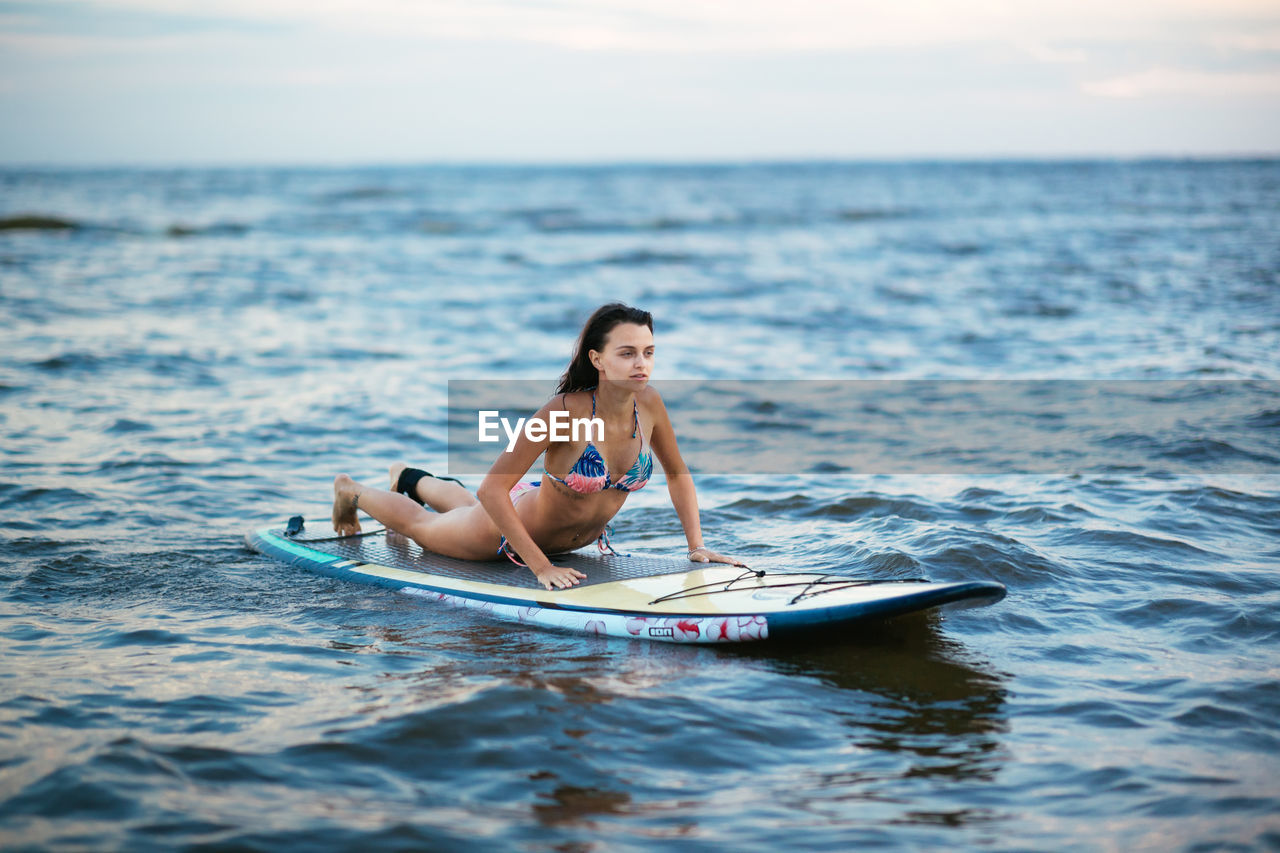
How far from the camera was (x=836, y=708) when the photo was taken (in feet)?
13.3

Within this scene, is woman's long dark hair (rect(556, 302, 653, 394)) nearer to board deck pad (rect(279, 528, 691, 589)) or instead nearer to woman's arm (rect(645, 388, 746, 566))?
woman's arm (rect(645, 388, 746, 566))

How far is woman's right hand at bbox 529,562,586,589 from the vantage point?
5090mm

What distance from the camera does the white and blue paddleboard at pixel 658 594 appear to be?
450cm

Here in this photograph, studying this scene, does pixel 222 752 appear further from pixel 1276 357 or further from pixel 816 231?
pixel 816 231

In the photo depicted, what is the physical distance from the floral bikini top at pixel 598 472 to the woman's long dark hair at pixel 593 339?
9cm

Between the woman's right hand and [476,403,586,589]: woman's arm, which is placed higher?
[476,403,586,589]: woman's arm

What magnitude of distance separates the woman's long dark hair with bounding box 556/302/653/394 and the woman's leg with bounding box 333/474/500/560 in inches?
38.1

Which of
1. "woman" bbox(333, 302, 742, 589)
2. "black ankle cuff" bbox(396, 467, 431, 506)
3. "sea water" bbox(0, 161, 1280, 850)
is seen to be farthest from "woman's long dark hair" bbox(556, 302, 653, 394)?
"black ankle cuff" bbox(396, 467, 431, 506)

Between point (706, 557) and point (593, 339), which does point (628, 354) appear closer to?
point (593, 339)

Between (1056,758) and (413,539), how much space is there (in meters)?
3.74

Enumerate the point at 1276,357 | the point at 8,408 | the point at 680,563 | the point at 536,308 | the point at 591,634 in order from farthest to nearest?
the point at 536,308
the point at 1276,357
the point at 8,408
the point at 680,563
the point at 591,634

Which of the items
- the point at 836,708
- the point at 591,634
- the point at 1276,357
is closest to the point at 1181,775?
the point at 836,708
